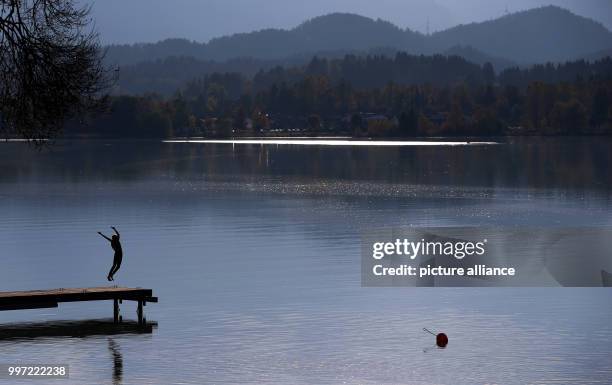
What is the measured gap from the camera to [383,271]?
183 ft

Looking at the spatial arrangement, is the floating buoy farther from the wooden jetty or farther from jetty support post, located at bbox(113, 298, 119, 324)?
jetty support post, located at bbox(113, 298, 119, 324)

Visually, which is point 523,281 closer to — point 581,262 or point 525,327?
point 581,262

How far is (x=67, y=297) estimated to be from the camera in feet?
126

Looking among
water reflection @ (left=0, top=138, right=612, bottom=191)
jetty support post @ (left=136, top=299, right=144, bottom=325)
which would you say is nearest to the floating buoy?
jetty support post @ (left=136, top=299, right=144, bottom=325)

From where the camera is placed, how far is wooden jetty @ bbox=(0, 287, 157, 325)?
123 feet

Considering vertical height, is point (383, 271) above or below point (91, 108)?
below

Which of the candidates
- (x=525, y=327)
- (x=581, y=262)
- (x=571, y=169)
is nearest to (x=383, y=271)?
(x=581, y=262)

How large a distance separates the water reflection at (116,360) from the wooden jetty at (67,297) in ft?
6.94

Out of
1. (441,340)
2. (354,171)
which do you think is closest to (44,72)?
(441,340)

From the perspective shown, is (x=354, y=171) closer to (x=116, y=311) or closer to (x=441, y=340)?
(x=116, y=311)

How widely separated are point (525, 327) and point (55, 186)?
290 ft

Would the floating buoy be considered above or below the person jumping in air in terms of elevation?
below

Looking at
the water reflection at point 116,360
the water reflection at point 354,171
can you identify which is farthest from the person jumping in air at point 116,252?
the water reflection at point 354,171

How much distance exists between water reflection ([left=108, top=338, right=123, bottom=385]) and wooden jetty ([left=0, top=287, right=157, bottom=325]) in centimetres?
212
